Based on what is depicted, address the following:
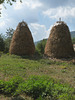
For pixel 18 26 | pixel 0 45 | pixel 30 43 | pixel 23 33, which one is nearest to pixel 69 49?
pixel 30 43

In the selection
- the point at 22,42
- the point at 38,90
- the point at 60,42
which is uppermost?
the point at 22,42

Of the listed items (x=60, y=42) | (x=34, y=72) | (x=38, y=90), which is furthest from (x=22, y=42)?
(x=38, y=90)

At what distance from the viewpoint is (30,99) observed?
11.4ft

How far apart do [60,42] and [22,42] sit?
4281mm

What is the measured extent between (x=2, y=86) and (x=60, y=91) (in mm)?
1964

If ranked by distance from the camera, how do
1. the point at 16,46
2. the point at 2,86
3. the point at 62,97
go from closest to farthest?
the point at 62,97
the point at 2,86
the point at 16,46

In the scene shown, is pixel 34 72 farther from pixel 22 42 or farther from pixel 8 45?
pixel 8 45

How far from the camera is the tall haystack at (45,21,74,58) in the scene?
36.8ft

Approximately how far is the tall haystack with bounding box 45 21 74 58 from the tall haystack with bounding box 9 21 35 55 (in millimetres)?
2320

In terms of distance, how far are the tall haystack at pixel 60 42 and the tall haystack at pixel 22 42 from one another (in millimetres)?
2320

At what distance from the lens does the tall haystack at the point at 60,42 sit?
11223mm

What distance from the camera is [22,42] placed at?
506 inches

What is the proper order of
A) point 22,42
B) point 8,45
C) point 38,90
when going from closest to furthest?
point 38,90
point 22,42
point 8,45

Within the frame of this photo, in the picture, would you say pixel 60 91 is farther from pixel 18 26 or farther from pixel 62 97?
pixel 18 26
